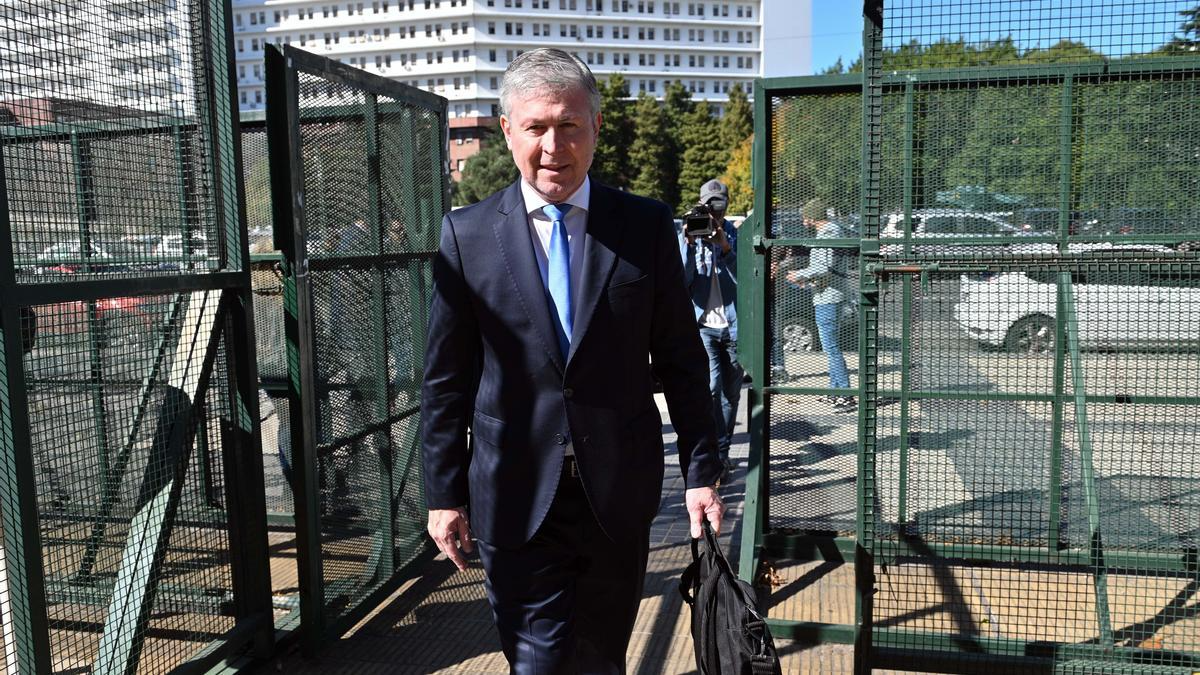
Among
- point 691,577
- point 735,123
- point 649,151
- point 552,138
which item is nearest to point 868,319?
point 691,577

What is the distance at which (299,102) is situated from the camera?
409 centimetres

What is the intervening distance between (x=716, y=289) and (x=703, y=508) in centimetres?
442

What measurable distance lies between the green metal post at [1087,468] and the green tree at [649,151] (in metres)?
61.9


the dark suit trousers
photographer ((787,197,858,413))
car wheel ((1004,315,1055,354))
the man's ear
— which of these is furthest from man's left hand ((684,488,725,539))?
photographer ((787,197,858,413))

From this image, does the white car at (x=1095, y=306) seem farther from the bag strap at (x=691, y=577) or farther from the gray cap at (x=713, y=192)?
the gray cap at (x=713, y=192)

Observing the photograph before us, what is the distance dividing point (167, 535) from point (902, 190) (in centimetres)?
378

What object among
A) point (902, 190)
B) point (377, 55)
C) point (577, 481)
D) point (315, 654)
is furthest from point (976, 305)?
point (377, 55)

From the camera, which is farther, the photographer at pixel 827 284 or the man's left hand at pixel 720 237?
the man's left hand at pixel 720 237

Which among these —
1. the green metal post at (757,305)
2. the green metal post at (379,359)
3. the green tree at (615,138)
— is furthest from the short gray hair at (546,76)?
the green tree at (615,138)

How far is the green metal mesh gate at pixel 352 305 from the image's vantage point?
4.12 meters

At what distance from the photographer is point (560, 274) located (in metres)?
2.66

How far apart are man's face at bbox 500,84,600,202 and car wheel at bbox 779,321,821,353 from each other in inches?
116

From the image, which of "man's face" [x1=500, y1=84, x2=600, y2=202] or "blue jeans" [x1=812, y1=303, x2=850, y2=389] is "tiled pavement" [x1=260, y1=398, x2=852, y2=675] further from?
"man's face" [x1=500, y1=84, x2=600, y2=202]

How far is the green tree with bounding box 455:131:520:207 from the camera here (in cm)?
5900
